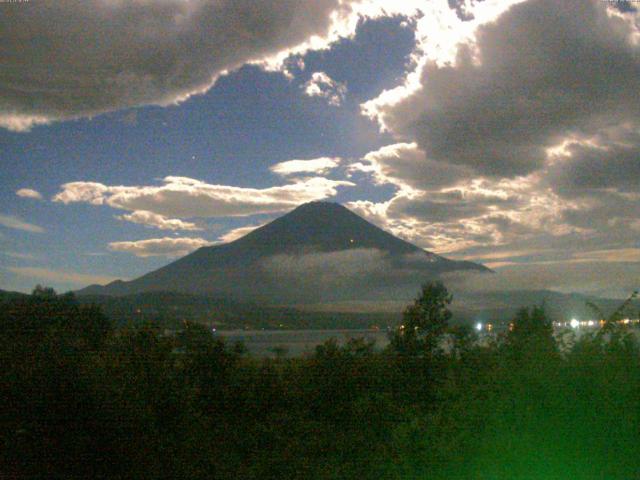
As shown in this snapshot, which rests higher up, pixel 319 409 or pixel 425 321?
pixel 425 321

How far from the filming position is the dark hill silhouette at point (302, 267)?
79000 mm

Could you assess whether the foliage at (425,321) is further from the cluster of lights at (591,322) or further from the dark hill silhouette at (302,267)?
the dark hill silhouette at (302,267)

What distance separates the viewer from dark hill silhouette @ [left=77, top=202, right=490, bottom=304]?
79.0 meters

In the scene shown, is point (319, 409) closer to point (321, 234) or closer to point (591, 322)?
point (591, 322)

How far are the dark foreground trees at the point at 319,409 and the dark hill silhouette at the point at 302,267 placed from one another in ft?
145

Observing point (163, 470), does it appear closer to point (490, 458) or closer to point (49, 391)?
point (49, 391)

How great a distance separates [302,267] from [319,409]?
8624 cm

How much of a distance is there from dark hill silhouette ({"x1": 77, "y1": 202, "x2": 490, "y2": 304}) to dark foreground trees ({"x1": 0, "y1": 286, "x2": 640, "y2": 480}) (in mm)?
44158

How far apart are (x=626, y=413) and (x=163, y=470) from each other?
584 cm

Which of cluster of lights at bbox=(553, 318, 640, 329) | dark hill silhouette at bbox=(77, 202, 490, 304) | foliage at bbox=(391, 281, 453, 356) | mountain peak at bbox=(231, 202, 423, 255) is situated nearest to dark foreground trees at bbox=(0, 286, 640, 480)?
cluster of lights at bbox=(553, 318, 640, 329)

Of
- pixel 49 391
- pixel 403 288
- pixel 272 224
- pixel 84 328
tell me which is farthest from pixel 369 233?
pixel 49 391

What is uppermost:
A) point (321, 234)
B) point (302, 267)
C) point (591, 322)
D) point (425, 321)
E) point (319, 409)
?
point (321, 234)

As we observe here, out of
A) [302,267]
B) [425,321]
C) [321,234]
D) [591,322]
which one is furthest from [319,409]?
[321,234]

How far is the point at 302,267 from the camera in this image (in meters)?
99.7
